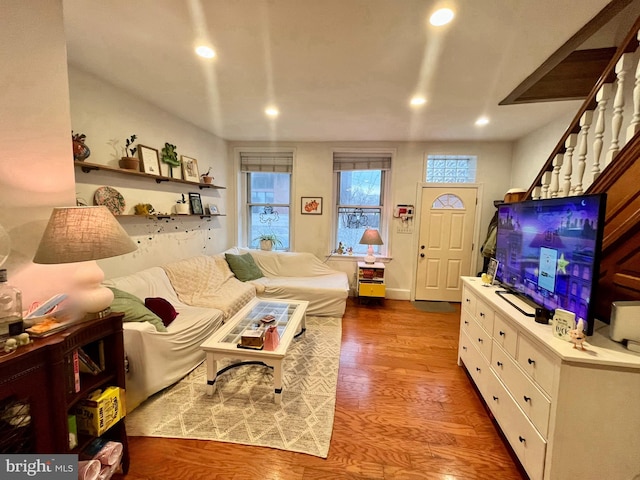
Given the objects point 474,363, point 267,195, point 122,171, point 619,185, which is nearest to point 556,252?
point 619,185

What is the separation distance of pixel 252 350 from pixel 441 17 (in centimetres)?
245

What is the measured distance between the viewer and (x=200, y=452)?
1600mm

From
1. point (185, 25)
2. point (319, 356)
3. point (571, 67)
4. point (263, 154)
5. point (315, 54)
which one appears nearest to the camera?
point (185, 25)

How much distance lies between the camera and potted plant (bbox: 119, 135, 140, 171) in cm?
256

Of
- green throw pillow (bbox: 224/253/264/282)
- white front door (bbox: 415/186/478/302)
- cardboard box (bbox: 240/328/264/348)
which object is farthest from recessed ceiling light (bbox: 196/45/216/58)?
white front door (bbox: 415/186/478/302)

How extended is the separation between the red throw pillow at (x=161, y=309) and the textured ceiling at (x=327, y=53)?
195 centimetres

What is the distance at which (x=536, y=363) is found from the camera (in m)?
1.41

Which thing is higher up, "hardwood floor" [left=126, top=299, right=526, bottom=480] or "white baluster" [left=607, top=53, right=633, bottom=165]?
"white baluster" [left=607, top=53, right=633, bottom=165]

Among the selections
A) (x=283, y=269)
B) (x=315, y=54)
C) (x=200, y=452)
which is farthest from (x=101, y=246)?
(x=283, y=269)

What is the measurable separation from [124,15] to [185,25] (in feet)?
1.11

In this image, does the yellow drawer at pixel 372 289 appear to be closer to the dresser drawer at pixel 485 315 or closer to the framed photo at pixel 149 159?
the dresser drawer at pixel 485 315

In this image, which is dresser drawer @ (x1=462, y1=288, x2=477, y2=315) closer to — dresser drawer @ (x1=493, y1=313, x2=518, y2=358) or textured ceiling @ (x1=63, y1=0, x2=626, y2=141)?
dresser drawer @ (x1=493, y1=313, x2=518, y2=358)

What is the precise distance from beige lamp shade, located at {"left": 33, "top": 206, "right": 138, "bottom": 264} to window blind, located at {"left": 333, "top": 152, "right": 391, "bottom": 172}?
3628 mm

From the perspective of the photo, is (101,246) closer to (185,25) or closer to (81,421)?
(81,421)
